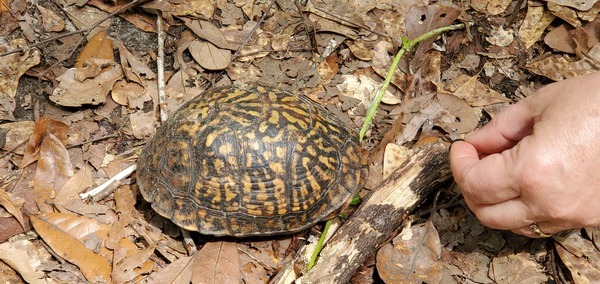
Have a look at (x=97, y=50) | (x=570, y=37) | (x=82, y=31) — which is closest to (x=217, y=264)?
(x=97, y=50)

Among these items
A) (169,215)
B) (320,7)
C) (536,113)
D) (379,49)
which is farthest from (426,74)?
(169,215)

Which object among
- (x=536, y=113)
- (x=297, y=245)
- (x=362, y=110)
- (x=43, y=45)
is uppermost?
(x=43, y=45)

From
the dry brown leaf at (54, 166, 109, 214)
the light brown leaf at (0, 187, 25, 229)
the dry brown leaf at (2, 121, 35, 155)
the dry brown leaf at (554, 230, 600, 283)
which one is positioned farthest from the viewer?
the dry brown leaf at (2, 121, 35, 155)

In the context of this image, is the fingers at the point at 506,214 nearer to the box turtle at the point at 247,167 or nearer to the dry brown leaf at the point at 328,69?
the box turtle at the point at 247,167

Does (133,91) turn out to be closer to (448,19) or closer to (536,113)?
(448,19)

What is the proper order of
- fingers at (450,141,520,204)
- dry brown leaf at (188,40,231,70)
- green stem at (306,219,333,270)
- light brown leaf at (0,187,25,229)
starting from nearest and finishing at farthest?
fingers at (450,141,520,204), green stem at (306,219,333,270), light brown leaf at (0,187,25,229), dry brown leaf at (188,40,231,70)

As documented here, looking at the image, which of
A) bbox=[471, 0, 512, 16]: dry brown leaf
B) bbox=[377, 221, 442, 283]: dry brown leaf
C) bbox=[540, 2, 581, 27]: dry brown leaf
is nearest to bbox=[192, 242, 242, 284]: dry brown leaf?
bbox=[377, 221, 442, 283]: dry brown leaf

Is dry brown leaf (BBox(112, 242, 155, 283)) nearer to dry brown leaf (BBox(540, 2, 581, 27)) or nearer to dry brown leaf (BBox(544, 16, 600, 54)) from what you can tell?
dry brown leaf (BBox(544, 16, 600, 54))
